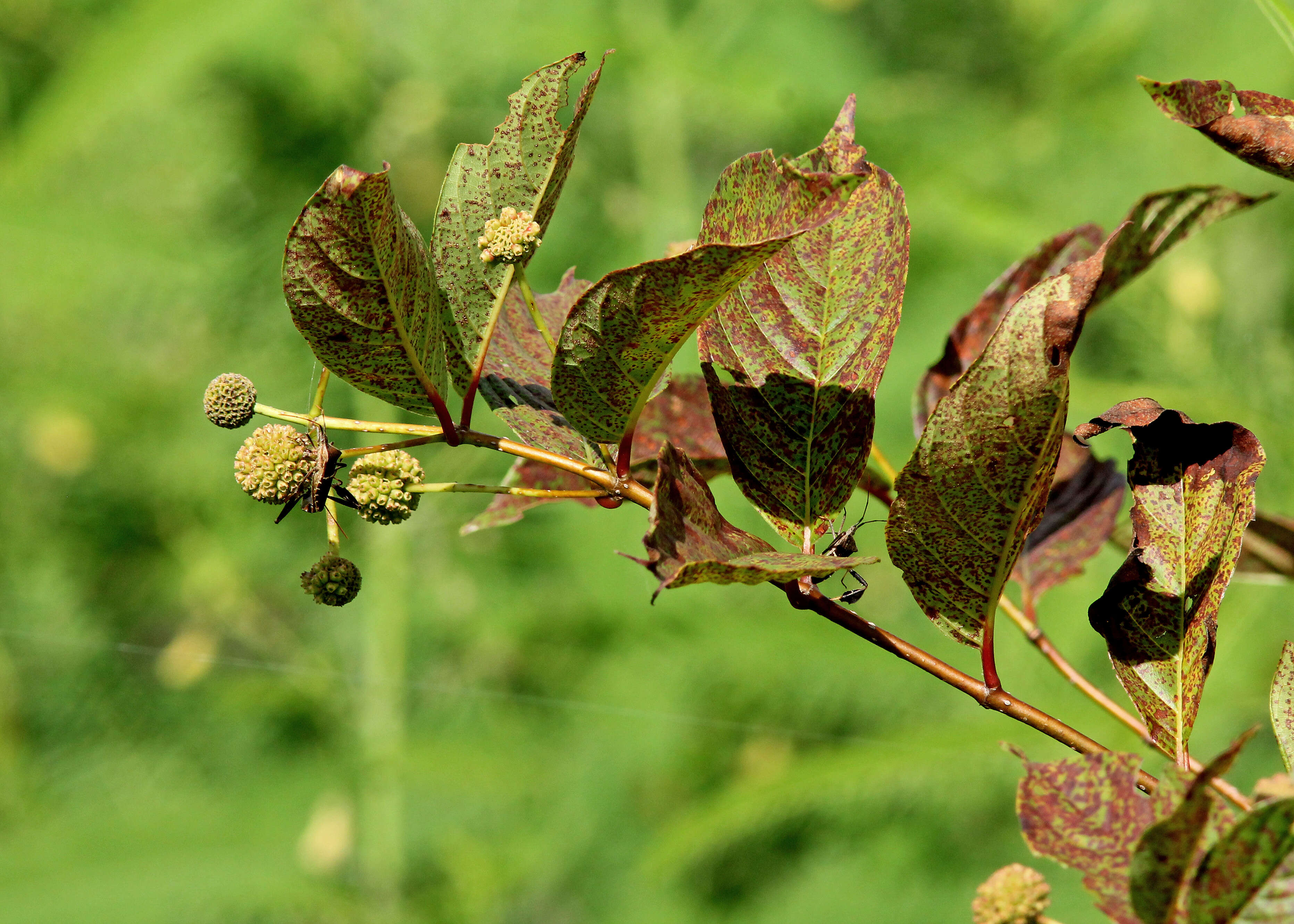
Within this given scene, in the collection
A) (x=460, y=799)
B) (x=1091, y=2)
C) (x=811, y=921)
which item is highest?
(x=1091, y=2)

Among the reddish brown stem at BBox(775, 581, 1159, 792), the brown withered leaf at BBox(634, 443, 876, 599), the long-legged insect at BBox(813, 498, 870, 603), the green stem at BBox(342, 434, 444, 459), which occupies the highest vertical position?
the green stem at BBox(342, 434, 444, 459)

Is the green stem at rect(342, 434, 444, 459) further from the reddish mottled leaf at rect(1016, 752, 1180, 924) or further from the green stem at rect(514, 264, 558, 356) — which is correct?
the reddish mottled leaf at rect(1016, 752, 1180, 924)

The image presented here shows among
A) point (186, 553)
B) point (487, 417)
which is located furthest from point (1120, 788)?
point (186, 553)

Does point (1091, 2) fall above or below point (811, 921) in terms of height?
above

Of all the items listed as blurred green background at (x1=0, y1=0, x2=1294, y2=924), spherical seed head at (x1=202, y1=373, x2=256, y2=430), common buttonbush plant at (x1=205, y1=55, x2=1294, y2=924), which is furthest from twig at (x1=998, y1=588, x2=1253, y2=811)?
blurred green background at (x1=0, y1=0, x2=1294, y2=924)

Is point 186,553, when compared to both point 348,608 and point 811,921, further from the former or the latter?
point 811,921

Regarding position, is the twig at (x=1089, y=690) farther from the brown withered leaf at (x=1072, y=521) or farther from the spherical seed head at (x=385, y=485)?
the spherical seed head at (x=385, y=485)
